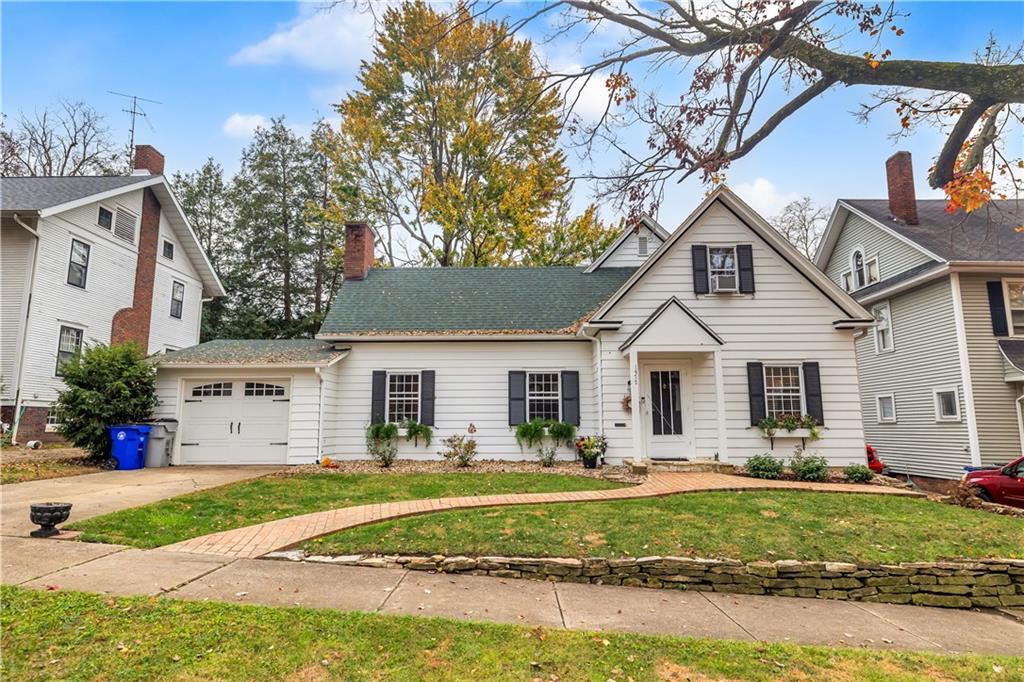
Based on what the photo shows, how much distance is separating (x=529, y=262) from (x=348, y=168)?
957cm

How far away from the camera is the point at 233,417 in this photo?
526 inches

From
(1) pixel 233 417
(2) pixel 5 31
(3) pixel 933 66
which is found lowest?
(1) pixel 233 417

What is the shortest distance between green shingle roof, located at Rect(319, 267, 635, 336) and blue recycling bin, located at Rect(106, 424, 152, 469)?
4862 mm

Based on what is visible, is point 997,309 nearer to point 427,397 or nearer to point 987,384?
point 987,384

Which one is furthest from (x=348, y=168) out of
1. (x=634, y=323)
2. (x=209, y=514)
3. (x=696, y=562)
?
(x=696, y=562)

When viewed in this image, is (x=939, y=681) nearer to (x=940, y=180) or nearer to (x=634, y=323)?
(x=940, y=180)

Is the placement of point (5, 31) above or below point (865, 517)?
above

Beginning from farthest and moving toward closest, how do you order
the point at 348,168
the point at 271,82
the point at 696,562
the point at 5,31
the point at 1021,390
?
the point at 348,168 < the point at 1021,390 < the point at 271,82 < the point at 5,31 < the point at 696,562

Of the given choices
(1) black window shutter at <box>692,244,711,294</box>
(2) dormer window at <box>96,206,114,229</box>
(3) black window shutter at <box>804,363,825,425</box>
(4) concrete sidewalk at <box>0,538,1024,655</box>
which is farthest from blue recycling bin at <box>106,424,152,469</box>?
(3) black window shutter at <box>804,363,825,425</box>

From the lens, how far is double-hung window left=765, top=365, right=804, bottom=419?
39.8ft

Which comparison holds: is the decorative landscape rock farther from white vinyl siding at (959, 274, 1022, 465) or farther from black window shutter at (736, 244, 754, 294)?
white vinyl siding at (959, 274, 1022, 465)

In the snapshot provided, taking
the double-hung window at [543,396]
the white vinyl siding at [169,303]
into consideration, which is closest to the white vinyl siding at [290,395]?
the double-hung window at [543,396]

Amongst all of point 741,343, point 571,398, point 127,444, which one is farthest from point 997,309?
point 127,444

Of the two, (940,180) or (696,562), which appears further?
(696,562)
